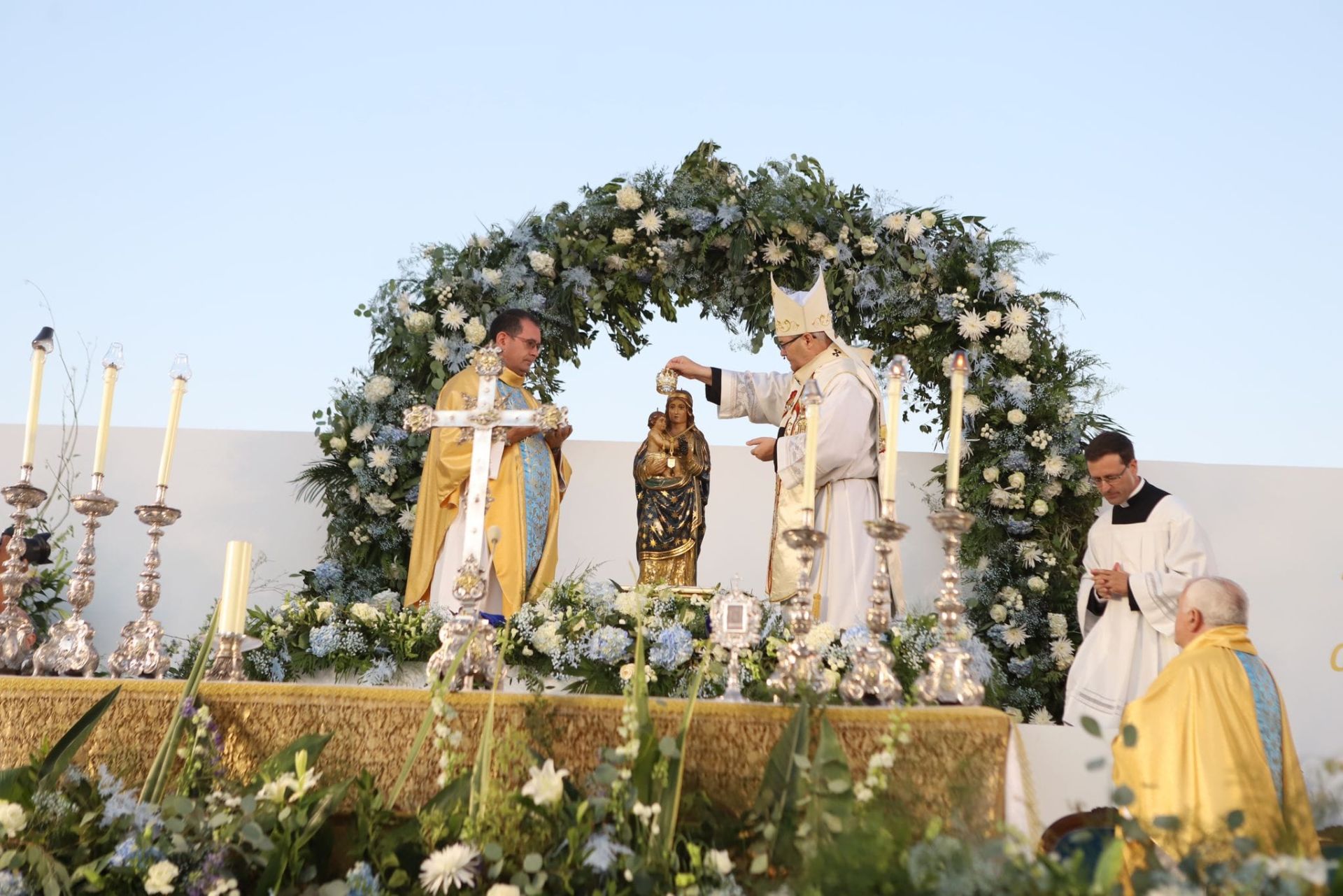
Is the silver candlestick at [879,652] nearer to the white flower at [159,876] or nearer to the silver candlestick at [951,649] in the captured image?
the silver candlestick at [951,649]

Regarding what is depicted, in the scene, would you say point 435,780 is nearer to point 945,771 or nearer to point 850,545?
point 945,771

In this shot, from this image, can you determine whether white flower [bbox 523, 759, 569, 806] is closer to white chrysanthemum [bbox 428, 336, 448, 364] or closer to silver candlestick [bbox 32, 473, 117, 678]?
silver candlestick [bbox 32, 473, 117, 678]

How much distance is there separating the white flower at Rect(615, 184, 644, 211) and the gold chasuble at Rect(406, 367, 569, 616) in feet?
5.97

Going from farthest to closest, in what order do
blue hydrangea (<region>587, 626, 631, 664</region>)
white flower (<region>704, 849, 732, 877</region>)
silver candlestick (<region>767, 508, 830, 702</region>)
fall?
blue hydrangea (<region>587, 626, 631, 664</region>)
silver candlestick (<region>767, 508, 830, 702</region>)
white flower (<region>704, 849, 732, 877</region>)

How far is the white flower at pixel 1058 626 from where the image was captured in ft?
22.7

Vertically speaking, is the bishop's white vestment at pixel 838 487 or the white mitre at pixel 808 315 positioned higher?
the white mitre at pixel 808 315

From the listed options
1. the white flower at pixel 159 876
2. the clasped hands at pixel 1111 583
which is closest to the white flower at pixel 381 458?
the clasped hands at pixel 1111 583

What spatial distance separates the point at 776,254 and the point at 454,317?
1964mm

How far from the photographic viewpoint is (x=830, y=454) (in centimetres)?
570

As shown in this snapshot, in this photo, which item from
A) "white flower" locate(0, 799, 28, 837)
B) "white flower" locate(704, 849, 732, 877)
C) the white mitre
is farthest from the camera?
the white mitre

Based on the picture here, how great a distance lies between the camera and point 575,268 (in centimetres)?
762

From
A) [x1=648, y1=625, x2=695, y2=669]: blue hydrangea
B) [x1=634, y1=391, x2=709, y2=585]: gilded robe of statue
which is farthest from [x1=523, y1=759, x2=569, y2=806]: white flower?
[x1=634, y1=391, x2=709, y2=585]: gilded robe of statue

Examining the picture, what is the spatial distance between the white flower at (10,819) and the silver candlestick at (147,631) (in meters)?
0.95

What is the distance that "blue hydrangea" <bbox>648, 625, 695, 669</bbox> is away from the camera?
13.4 ft
